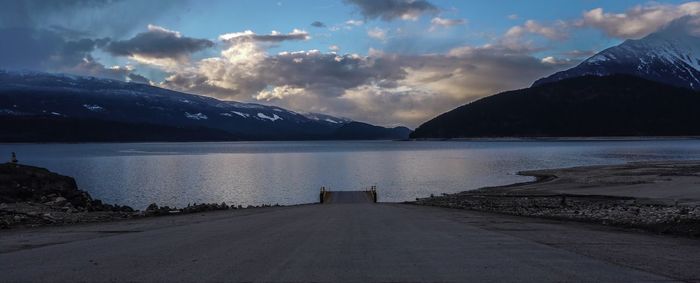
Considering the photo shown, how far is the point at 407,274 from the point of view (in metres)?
8.16

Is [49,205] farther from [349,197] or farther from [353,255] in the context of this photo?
[349,197]

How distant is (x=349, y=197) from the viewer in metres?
44.8

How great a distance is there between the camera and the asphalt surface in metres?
8.16

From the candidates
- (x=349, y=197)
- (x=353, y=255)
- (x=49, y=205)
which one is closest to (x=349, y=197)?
(x=349, y=197)

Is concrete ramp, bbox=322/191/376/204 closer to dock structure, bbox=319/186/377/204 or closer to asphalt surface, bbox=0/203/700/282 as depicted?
dock structure, bbox=319/186/377/204

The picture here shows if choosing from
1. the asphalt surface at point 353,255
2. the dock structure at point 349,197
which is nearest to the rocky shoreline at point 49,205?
the asphalt surface at point 353,255

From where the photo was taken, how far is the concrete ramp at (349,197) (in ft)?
137

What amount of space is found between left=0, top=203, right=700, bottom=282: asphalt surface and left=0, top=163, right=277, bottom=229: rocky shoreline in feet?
14.9

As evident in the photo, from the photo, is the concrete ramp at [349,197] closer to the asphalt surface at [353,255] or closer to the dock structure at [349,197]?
the dock structure at [349,197]

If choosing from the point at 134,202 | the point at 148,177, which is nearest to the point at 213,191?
the point at 134,202

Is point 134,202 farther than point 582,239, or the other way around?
point 134,202

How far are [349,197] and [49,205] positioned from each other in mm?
23471

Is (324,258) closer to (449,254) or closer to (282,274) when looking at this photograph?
(282,274)

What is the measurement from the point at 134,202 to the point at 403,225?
33.7 meters
